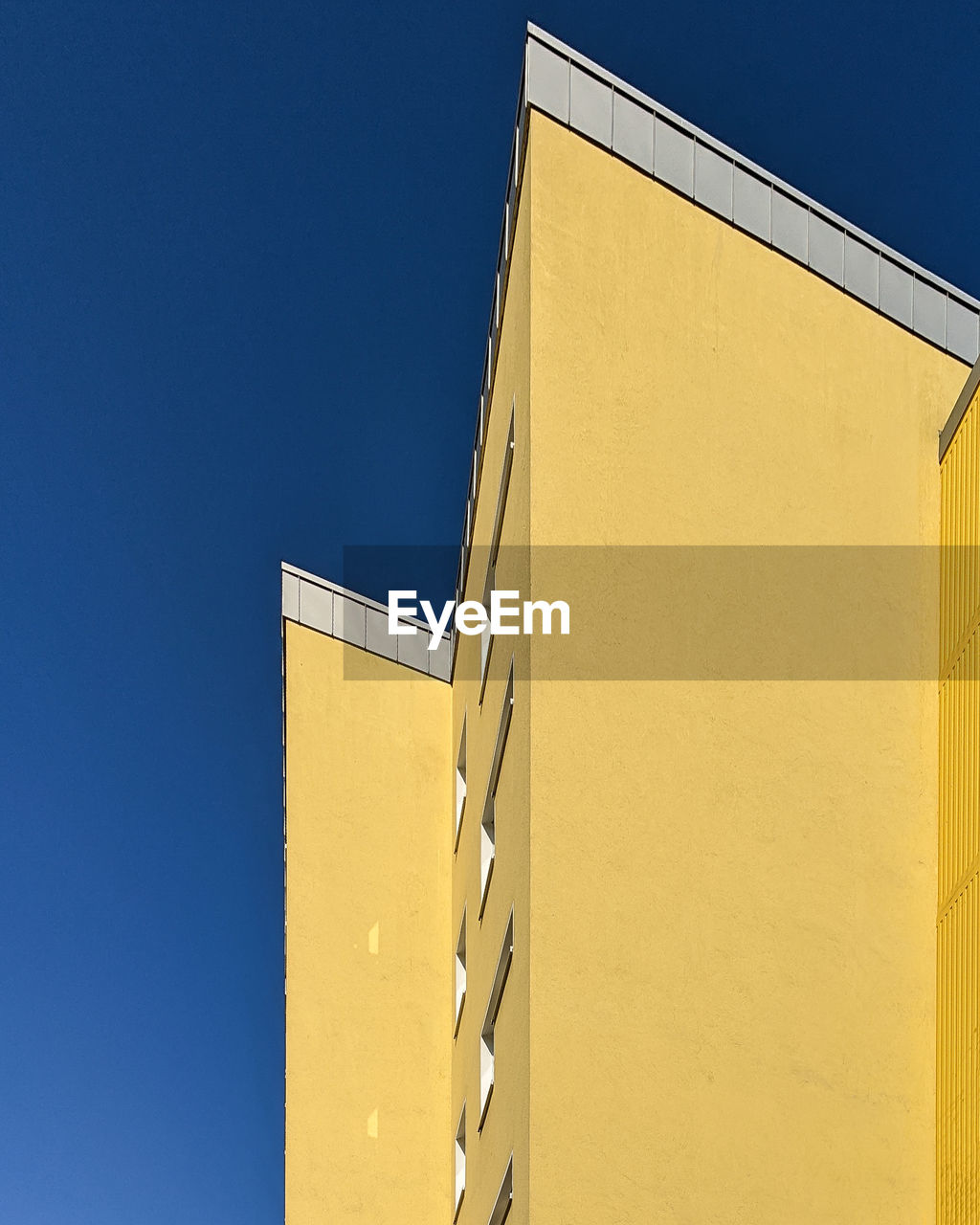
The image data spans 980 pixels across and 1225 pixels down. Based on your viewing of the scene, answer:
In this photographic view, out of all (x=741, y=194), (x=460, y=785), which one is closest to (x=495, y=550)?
(x=741, y=194)

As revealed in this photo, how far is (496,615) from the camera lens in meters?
15.2

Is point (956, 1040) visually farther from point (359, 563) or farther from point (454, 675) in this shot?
point (359, 563)

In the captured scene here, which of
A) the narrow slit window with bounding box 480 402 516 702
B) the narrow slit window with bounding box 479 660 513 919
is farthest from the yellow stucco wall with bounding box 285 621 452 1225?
the narrow slit window with bounding box 480 402 516 702

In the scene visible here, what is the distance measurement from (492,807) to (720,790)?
17.3 feet

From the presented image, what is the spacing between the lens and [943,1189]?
12109 mm

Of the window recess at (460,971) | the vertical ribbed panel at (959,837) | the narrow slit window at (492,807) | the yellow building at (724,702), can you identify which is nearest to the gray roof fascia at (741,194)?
the yellow building at (724,702)

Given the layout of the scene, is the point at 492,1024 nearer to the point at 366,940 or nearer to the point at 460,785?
the point at 460,785

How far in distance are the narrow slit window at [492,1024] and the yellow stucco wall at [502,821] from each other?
153 mm

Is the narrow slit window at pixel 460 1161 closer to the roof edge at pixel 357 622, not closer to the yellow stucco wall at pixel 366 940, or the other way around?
the yellow stucco wall at pixel 366 940

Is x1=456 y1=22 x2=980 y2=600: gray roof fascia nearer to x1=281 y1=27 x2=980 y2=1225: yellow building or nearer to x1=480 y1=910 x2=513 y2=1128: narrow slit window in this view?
x1=281 y1=27 x2=980 y2=1225: yellow building

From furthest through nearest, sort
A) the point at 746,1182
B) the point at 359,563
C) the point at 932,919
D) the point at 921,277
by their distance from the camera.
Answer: the point at 359,563 → the point at 921,277 → the point at 932,919 → the point at 746,1182

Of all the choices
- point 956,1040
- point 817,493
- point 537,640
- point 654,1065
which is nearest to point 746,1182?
point 654,1065

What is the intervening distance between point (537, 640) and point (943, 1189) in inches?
199

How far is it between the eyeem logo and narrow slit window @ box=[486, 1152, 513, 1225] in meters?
4.19
